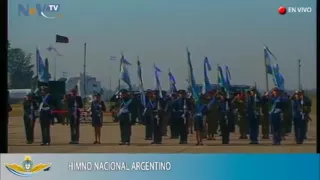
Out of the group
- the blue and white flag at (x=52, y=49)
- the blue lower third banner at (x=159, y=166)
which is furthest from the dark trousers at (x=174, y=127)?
the blue and white flag at (x=52, y=49)

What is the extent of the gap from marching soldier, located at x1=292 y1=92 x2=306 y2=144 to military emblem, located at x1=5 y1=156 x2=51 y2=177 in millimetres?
2000

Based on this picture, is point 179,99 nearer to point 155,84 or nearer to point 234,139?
point 155,84

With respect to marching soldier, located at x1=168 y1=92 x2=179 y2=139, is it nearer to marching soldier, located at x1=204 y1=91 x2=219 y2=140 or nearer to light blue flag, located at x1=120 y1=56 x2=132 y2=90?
marching soldier, located at x1=204 y1=91 x2=219 y2=140

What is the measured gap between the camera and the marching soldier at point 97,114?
379 centimetres

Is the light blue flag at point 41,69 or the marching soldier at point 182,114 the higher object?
the light blue flag at point 41,69

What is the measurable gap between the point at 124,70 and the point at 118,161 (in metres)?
0.73

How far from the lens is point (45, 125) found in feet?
12.6

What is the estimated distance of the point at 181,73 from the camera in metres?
3.74

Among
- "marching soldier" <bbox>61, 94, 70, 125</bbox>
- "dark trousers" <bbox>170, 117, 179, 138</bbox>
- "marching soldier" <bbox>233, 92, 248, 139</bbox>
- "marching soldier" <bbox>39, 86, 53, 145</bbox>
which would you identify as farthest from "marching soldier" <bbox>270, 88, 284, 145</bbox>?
"marching soldier" <bbox>39, 86, 53, 145</bbox>

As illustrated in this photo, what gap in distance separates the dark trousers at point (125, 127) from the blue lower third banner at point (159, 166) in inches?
5.4

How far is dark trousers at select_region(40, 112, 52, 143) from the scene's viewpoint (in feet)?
12.6

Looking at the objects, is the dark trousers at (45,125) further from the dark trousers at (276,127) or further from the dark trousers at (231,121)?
the dark trousers at (276,127)

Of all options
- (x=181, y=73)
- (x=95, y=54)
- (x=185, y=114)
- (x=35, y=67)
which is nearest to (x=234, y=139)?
(x=185, y=114)

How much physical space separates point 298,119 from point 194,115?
822mm
